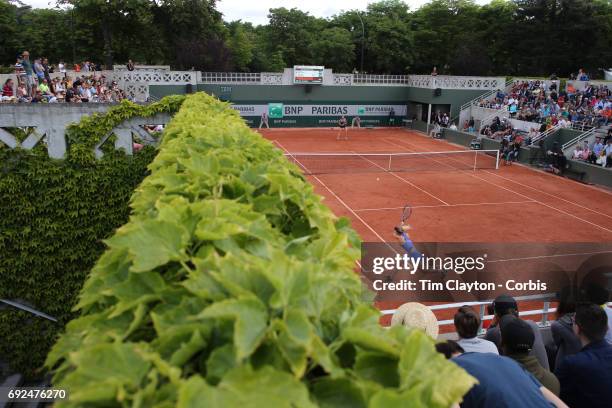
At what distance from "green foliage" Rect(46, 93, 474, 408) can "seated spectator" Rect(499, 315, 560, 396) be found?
2632 mm

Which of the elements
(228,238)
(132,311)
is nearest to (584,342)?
(228,238)

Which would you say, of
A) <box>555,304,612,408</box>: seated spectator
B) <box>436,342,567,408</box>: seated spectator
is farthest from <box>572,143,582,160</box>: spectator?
<box>436,342,567,408</box>: seated spectator

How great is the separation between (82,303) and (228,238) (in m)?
0.66

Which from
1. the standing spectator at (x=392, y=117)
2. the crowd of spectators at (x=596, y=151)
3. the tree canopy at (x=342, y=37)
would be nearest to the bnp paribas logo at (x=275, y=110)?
the standing spectator at (x=392, y=117)

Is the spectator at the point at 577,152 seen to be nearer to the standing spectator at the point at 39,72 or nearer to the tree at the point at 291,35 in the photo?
the standing spectator at the point at 39,72

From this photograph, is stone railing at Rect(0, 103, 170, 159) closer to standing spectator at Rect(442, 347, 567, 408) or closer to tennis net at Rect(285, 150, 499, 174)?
standing spectator at Rect(442, 347, 567, 408)

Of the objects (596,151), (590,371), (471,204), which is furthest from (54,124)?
(596,151)

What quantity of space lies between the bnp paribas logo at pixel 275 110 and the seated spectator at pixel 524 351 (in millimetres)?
39442

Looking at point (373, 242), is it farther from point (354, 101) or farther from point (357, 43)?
point (357, 43)

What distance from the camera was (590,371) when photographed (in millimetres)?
4305

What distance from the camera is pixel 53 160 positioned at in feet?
30.4

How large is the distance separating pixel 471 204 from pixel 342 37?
44746 millimetres

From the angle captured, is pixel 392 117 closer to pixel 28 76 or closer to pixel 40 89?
pixel 40 89

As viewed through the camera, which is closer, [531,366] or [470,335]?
[531,366]
